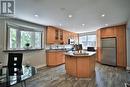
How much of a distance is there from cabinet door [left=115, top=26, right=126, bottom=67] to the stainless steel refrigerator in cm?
24

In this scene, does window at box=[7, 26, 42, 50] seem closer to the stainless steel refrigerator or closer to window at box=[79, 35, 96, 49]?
the stainless steel refrigerator

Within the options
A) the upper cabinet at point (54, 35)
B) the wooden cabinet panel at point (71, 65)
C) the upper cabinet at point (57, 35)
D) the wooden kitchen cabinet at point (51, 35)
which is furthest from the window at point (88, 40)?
the wooden cabinet panel at point (71, 65)

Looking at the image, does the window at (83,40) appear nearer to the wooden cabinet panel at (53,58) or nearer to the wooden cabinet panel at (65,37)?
the wooden cabinet panel at (65,37)

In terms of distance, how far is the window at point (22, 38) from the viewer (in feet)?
15.2

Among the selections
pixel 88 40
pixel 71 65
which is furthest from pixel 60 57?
pixel 88 40

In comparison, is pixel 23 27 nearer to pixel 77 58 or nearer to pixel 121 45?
pixel 77 58

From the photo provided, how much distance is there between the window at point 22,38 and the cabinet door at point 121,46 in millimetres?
4529

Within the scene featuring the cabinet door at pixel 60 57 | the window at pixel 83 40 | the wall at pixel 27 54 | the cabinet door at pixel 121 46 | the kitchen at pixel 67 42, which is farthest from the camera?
the window at pixel 83 40

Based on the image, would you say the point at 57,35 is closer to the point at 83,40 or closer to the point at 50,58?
the point at 50,58

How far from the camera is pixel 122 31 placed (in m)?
6.38

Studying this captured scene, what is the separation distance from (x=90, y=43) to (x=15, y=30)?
6.63 metres

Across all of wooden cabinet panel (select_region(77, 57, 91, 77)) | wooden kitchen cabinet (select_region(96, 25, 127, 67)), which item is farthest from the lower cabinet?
wooden kitchen cabinet (select_region(96, 25, 127, 67))

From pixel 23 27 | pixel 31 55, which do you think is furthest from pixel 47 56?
pixel 23 27

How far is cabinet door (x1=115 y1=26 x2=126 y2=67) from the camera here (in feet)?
20.5
